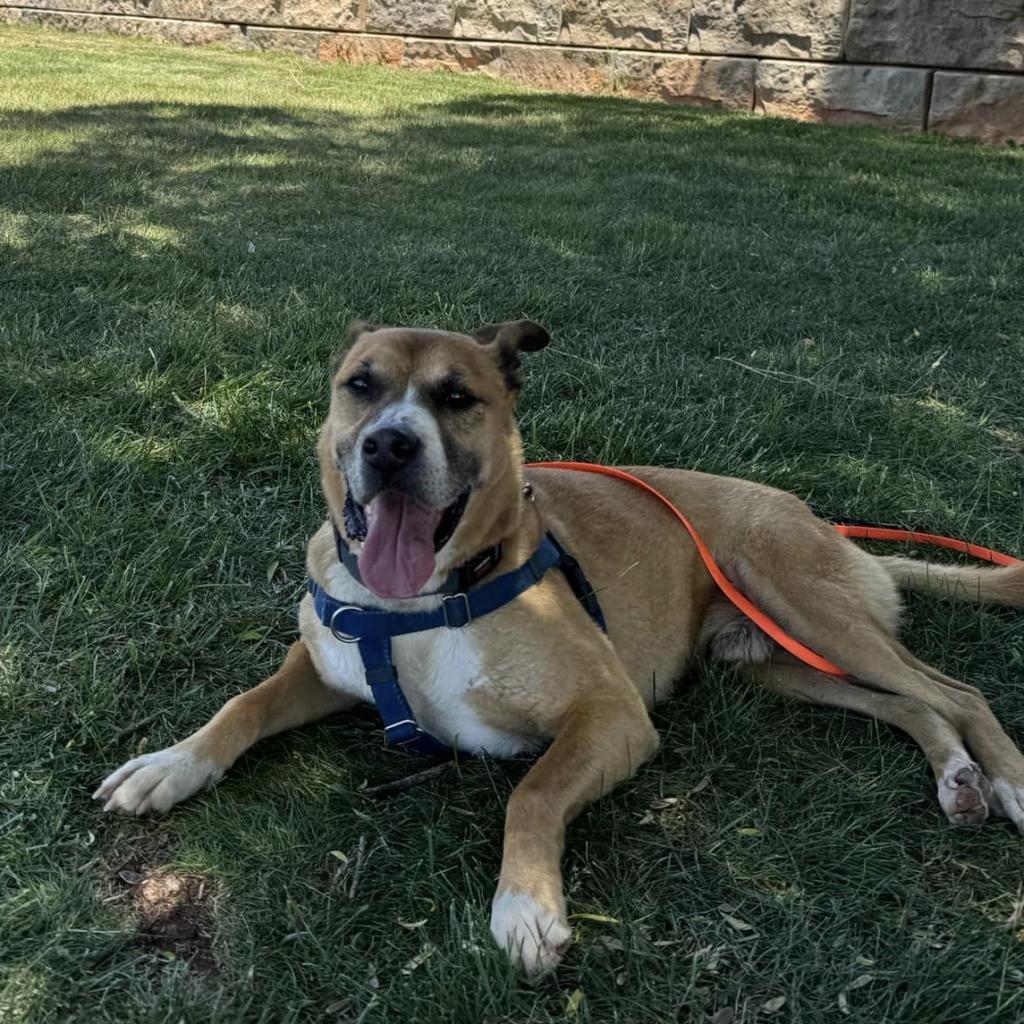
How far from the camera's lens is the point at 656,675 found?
3.12 m

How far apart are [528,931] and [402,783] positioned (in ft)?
2.04

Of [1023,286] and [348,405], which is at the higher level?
[348,405]

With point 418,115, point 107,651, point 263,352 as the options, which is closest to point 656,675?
point 107,651

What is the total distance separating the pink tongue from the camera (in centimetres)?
259

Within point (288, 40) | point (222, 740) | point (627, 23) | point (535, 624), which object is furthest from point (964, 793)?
point (288, 40)

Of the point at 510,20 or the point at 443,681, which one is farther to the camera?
the point at 510,20

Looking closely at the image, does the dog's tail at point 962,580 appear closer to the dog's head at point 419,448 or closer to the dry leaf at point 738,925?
the dog's head at point 419,448

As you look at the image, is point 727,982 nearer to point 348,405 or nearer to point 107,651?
point 348,405

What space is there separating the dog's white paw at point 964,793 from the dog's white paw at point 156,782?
187 centimetres

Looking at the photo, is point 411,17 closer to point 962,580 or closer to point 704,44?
point 704,44

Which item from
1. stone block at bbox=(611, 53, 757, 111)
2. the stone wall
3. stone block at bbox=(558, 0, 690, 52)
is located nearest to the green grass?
the stone wall

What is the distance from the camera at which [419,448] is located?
102 inches

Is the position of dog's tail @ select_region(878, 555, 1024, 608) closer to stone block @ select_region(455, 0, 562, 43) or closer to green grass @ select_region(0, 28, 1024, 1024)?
green grass @ select_region(0, 28, 1024, 1024)

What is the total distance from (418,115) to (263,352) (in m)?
7.61
